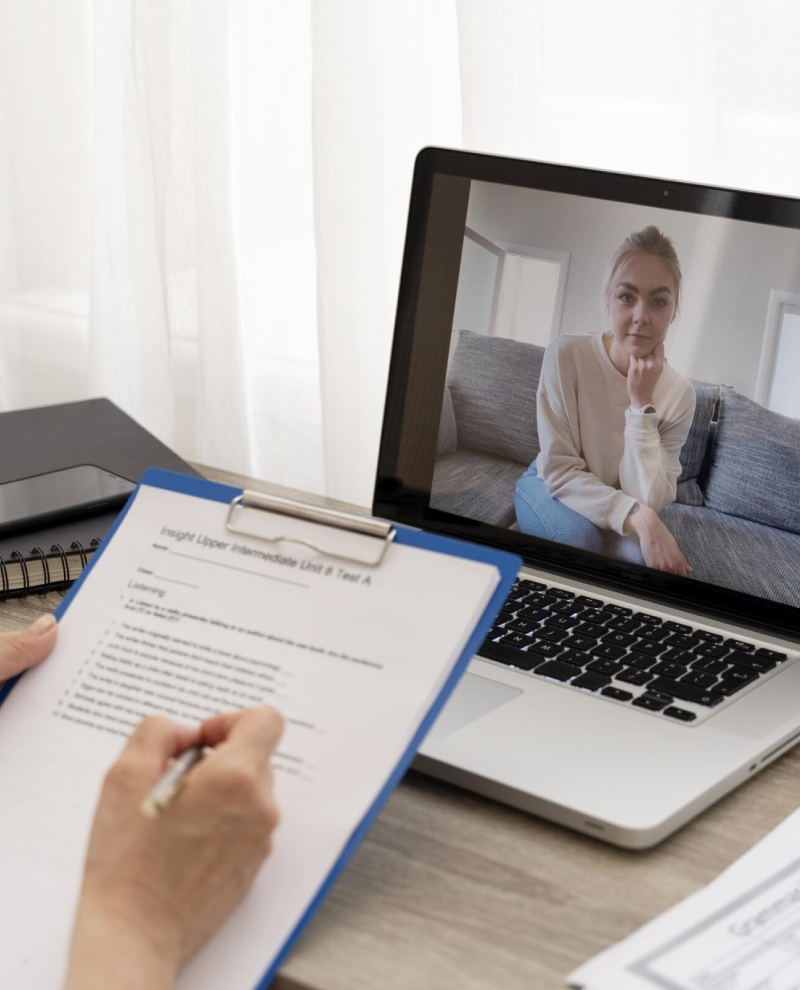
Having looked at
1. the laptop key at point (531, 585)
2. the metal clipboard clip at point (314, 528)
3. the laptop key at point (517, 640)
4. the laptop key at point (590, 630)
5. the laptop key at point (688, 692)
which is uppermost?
the metal clipboard clip at point (314, 528)

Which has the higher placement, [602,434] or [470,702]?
[602,434]

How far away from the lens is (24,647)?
59 cm

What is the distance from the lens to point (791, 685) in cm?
70

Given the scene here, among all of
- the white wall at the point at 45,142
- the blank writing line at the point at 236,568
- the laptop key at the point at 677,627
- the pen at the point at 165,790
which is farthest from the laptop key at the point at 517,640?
the white wall at the point at 45,142

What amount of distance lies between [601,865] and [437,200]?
0.52 m

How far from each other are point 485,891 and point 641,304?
1.40 ft

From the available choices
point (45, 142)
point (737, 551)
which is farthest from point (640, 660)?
point (45, 142)

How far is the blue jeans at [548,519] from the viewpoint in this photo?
0.82 metres

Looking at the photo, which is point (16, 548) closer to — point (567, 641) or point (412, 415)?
point (412, 415)

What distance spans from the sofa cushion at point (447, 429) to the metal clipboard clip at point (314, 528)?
281 millimetres

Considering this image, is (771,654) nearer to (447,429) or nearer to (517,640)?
(517,640)

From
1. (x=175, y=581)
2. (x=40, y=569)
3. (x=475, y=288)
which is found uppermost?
(x=475, y=288)

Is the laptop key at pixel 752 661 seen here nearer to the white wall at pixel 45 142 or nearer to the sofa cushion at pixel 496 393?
the sofa cushion at pixel 496 393

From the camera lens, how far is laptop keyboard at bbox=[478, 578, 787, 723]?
2.20ft
